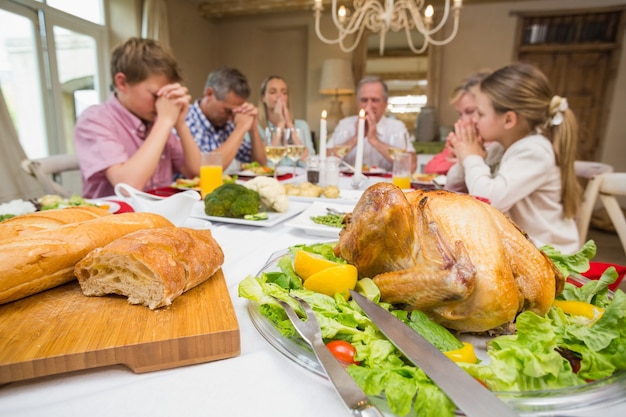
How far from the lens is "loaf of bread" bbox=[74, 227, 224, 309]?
0.65 meters

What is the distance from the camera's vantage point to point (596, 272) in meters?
0.94

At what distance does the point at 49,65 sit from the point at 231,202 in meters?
5.01

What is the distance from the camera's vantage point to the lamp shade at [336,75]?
6.57 metres

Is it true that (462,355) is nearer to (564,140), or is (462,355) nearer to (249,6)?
(564,140)

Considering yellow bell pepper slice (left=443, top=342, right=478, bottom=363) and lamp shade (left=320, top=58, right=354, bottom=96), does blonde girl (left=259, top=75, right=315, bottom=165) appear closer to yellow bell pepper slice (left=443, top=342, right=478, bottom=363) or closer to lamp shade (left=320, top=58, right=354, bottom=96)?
lamp shade (left=320, top=58, right=354, bottom=96)

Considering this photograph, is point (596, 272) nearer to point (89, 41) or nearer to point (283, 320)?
point (283, 320)

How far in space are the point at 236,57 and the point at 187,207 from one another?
778 centimetres

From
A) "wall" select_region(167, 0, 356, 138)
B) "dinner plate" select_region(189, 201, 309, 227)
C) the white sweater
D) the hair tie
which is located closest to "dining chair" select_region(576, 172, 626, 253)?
the white sweater

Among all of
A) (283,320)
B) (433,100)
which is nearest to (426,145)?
(433,100)

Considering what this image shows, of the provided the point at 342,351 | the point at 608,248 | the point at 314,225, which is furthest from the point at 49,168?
the point at 608,248

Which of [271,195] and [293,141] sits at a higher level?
[293,141]

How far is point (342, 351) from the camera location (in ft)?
1.77

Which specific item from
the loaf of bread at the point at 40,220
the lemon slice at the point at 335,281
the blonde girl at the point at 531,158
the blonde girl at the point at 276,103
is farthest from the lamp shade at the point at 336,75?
the lemon slice at the point at 335,281

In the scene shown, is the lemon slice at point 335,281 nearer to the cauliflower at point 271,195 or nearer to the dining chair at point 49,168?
the cauliflower at point 271,195
